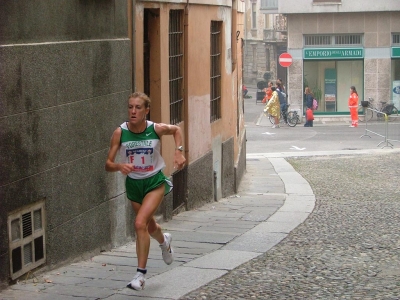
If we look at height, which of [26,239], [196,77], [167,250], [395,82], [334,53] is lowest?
[167,250]

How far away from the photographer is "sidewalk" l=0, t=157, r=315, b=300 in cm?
678

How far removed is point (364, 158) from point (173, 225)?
12.5 m

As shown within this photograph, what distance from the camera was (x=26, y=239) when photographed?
697 cm

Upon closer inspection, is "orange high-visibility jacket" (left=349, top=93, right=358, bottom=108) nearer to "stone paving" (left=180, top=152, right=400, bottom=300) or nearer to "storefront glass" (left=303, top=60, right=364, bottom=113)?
"storefront glass" (left=303, top=60, right=364, bottom=113)

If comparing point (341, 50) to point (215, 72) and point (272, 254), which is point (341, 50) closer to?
point (215, 72)

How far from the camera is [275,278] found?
750cm

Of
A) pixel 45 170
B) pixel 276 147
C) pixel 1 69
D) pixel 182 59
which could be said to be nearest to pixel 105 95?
pixel 45 170

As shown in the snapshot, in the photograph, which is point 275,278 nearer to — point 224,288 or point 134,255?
point 224,288

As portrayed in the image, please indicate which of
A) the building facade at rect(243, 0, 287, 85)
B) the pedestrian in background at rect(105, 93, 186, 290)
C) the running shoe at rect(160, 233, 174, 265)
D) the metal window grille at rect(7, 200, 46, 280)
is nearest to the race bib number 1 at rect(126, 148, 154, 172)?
the pedestrian in background at rect(105, 93, 186, 290)

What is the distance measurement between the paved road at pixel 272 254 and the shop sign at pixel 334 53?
2195 cm

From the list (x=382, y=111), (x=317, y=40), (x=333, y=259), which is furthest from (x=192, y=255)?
(x=317, y=40)

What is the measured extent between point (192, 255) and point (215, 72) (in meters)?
7.42

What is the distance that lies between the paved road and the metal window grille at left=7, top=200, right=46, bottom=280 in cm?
14

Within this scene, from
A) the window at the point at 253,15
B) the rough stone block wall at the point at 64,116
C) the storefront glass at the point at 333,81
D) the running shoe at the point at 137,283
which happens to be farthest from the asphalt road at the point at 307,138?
the window at the point at 253,15
